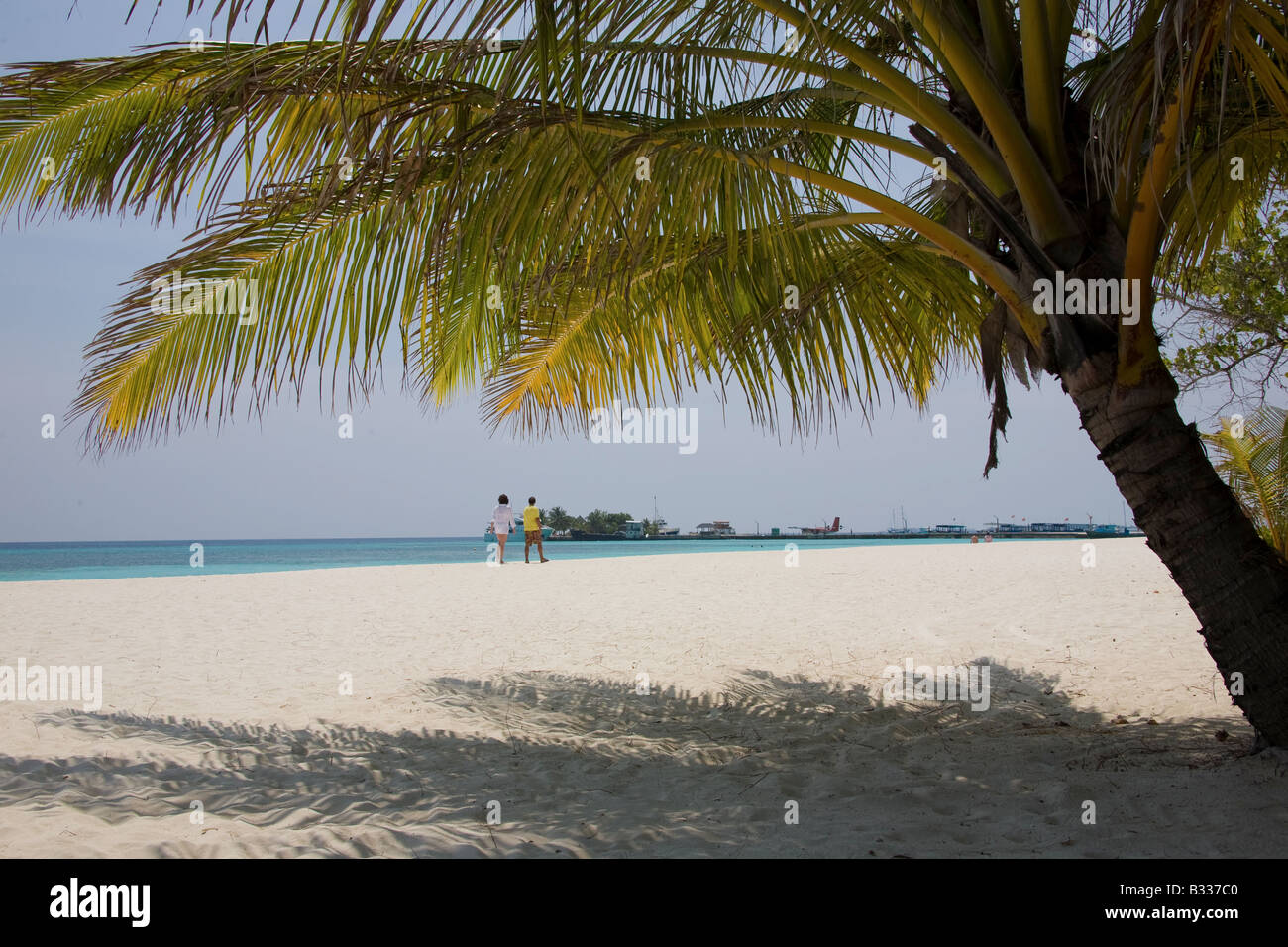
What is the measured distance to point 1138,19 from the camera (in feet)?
9.94

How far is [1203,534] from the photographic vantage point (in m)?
3.24

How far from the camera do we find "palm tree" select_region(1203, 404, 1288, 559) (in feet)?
13.3

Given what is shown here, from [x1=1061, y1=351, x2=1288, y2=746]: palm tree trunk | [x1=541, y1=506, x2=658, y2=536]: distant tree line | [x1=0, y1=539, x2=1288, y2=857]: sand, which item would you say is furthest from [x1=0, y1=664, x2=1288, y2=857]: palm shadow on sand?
[x1=541, y1=506, x2=658, y2=536]: distant tree line

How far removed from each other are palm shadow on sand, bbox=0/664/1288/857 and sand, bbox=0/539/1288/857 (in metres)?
0.02

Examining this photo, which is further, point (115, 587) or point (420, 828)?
point (115, 587)

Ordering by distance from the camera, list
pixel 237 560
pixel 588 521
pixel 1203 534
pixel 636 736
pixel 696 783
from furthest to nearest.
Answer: pixel 588 521 < pixel 237 560 < pixel 636 736 < pixel 696 783 < pixel 1203 534

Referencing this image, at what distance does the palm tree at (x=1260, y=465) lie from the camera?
13.3 ft

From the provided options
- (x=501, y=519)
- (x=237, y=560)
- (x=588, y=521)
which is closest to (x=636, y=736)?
(x=501, y=519)

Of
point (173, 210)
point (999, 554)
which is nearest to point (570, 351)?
point (173, 210)

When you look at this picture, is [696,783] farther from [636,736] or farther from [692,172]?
[692,172]

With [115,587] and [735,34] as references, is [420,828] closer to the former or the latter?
[735,34]

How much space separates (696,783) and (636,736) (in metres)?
1.07

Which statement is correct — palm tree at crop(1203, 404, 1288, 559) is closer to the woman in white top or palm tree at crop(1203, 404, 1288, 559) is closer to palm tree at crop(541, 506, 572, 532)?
the woman in white top
